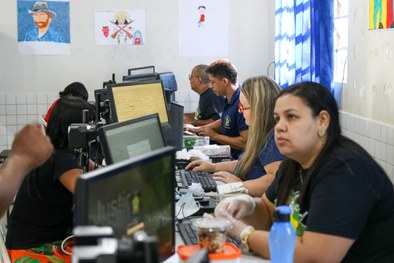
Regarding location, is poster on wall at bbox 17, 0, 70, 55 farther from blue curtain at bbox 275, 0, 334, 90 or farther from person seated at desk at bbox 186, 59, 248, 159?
blue curtain at bbox 275, 0, 334, 90

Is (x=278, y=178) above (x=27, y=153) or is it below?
below

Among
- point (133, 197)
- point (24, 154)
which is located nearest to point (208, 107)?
point (24, 154)

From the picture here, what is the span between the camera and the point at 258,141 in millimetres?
3363

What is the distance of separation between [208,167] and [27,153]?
208 centimetres

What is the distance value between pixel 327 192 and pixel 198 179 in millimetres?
1542

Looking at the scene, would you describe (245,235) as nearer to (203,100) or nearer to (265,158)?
(265,158)

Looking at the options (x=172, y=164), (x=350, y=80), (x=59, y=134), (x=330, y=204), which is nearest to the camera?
(x=172, y=164)

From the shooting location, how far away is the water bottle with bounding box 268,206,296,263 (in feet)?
6.08

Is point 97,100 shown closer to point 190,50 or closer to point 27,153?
point 27,153

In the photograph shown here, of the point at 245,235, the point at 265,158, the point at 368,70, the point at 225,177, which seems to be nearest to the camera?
the point at 245,235

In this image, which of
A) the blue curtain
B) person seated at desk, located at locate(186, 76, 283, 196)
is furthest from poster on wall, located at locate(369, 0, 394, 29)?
person seated at desk, located at locate(186, 76, 283, 196)

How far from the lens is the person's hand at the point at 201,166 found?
3.92m

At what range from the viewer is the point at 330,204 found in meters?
2.09

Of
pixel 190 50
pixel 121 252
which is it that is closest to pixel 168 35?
pixel 190 50
